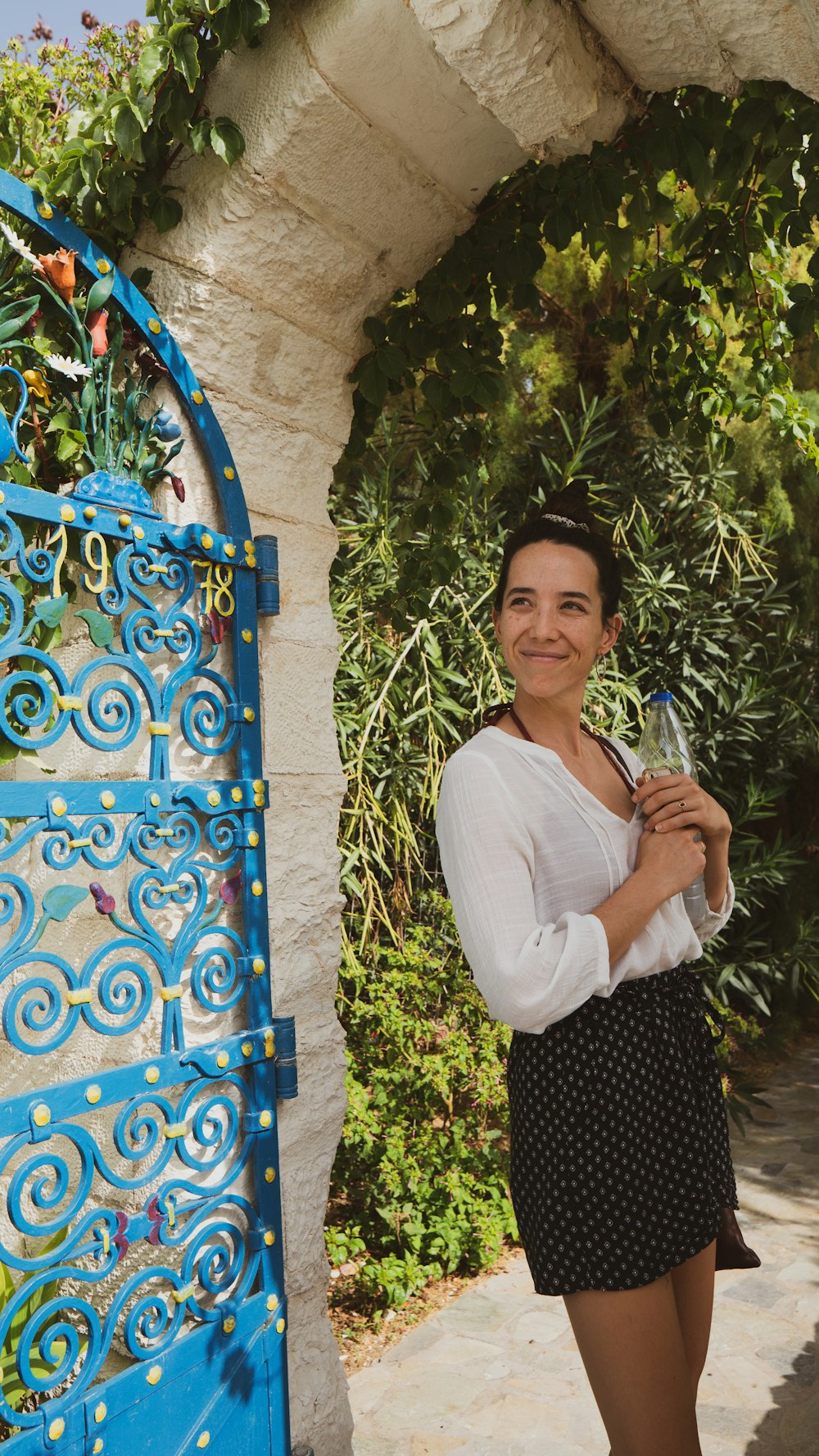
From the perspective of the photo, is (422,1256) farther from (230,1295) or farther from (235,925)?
(235,925)

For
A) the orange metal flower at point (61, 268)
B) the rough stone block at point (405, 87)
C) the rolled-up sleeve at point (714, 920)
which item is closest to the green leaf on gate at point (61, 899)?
the orange metal flower at point (61, 268)

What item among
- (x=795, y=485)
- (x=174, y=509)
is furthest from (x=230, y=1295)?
(x=795, y=485)

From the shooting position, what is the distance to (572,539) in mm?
1568

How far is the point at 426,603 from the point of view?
2754 mm

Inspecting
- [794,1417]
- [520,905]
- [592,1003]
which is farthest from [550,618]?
[794,1417]

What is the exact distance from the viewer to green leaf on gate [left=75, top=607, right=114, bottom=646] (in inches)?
59.8

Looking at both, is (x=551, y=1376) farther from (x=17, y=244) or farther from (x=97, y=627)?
(x=17, y=244)

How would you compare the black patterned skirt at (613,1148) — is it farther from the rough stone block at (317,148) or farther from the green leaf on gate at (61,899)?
the rough stone block at (317,148)

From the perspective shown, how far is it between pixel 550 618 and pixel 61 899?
78 cm

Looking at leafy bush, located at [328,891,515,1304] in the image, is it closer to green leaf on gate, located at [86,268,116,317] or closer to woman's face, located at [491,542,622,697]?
woman's face, located at [491,542,622,697]

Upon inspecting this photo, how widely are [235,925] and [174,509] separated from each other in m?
0.70

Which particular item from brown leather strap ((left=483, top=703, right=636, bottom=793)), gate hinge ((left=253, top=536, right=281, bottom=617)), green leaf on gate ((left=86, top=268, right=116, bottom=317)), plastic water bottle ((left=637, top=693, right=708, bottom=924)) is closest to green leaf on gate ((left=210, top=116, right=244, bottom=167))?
green leaf on gate ((left=86, top=268, right=116, bottom=317))

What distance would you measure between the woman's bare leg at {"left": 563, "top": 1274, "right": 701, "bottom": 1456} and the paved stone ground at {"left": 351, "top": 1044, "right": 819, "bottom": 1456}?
58.6 inches

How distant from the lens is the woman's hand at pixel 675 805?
1.44m
